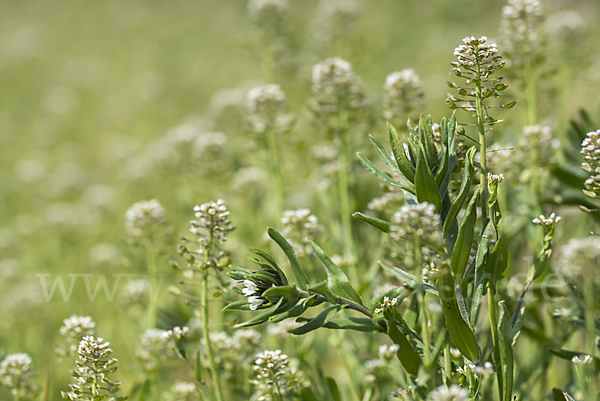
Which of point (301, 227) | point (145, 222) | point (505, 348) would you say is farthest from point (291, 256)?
point (145, 222)

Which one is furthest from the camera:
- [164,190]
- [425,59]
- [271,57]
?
[425,59]

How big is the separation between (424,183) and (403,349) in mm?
401

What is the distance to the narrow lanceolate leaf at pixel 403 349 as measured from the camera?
3.99 feet

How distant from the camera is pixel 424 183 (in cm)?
121

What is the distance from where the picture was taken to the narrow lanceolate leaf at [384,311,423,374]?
3.99 ft

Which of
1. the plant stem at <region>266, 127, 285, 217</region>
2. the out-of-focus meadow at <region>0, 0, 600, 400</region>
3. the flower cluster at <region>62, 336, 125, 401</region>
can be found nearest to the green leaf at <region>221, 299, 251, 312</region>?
the out-of-focus meadow at <region>0, 0, 600, 400</region>

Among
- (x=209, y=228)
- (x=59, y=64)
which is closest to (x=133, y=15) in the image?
(x=59, y=64)

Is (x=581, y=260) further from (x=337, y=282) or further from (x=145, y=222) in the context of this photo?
(x=145, y=222)

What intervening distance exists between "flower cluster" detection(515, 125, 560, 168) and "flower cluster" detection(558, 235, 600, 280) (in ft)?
1.13

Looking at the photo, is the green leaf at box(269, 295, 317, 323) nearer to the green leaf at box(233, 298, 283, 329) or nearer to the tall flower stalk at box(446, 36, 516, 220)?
the green leaf at box(233, 298, 283, 329)

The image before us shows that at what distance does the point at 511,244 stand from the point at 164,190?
10.0ft

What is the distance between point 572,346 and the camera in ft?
6.04

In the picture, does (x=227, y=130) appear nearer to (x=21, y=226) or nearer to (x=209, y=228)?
(x=21, y=226)

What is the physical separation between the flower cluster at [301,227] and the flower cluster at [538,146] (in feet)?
3.00
